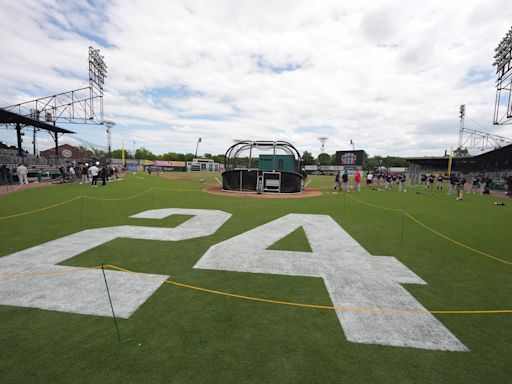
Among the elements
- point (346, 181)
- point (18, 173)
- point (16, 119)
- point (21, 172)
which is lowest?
point (18, 173)

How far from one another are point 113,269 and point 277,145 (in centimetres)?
1885

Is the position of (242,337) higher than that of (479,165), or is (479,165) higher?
(479,165)

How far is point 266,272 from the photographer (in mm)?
5516

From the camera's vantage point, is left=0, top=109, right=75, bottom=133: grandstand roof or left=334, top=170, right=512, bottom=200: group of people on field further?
left=0, top=109, right=75, bottom=133: grandstand roof

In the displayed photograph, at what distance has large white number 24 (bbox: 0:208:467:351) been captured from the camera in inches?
146

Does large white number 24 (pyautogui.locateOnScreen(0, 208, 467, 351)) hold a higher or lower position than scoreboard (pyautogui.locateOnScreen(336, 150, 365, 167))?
lower

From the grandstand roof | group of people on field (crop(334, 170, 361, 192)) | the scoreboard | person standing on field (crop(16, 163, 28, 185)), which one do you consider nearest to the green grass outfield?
group of people on field (crop(334, 170, 361, 192))

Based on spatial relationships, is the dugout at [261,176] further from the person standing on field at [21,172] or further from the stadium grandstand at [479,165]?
the stadium grandstand at [479,165]

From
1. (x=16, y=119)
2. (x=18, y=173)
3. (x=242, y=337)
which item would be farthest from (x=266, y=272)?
(x=16, y=119)

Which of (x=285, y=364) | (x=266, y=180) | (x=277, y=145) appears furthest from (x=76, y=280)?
(x=277, y=145)

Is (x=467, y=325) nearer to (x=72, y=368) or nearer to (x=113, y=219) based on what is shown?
(x=72, y=368)

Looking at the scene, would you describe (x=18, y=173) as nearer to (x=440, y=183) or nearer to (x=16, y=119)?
(x=16, y=119)

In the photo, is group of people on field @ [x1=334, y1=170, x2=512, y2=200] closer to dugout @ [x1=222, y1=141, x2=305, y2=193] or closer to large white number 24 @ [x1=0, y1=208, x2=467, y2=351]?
dugout @ [x1=222, y1=141, x2=305, y2=193]

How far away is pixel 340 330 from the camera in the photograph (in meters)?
3.58
